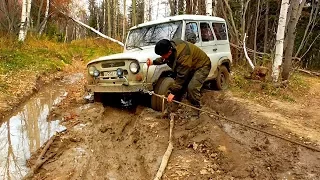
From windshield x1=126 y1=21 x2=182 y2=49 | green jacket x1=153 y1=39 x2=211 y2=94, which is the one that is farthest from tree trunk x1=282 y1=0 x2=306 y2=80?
green jacket x1=153 y1=39 x2=211 y2=94

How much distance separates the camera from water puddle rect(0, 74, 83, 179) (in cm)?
462

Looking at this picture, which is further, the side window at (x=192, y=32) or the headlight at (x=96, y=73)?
the side window at (x=192, y=32)

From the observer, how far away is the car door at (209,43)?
762 centimetres

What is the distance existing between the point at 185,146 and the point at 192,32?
119 inches

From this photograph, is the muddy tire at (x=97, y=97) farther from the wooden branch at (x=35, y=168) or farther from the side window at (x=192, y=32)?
the wooden branch at (x=35, y=168)

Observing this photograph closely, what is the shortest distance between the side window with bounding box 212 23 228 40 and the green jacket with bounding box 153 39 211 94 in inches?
90.4

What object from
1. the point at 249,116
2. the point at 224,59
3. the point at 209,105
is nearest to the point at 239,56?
the point at 224,59

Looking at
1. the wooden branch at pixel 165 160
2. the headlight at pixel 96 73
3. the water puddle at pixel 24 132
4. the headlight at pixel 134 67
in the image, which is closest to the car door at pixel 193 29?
the headlight at pixel 134 67

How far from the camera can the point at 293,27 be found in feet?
30.7

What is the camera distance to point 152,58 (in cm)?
643

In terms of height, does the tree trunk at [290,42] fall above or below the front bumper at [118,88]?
above

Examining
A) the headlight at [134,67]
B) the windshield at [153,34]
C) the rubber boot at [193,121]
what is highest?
the windshield at [153,34]

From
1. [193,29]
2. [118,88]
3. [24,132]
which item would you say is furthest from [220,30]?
[24,132]

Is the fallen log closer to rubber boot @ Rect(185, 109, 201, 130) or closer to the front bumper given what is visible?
the front bumper
